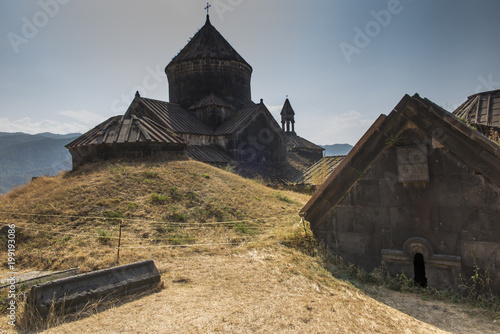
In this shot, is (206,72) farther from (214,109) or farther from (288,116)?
(288,116)

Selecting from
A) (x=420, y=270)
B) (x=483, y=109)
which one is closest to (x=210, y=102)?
(x=483, y=109)

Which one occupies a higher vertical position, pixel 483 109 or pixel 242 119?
pixel 242 119

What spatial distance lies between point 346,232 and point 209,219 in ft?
11.9

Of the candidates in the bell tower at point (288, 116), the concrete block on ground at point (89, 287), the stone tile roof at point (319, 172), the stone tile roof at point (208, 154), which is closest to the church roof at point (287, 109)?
the bell tower at point (288, 116)

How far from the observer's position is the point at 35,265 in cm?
518

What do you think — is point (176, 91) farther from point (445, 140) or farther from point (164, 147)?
point (445, 140)

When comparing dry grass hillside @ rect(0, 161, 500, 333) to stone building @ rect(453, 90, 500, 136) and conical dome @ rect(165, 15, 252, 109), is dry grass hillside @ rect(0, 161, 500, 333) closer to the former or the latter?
stone building @ rect(453, 90, 500, 136)

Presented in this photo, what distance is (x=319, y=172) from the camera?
12.7 metres

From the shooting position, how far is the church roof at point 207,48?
17.6 m

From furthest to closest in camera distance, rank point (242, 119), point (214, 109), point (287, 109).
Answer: point (287, 109) < point (214, 109) < point (242, 119)

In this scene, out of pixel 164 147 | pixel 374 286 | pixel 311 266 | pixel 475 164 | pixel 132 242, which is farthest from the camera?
pixel 164 147

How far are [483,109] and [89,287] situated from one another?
11482mm

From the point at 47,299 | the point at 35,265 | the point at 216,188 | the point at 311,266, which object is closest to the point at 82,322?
the point at 47,299

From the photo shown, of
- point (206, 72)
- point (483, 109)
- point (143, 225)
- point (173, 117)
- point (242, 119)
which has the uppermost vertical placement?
point (206, 72)
